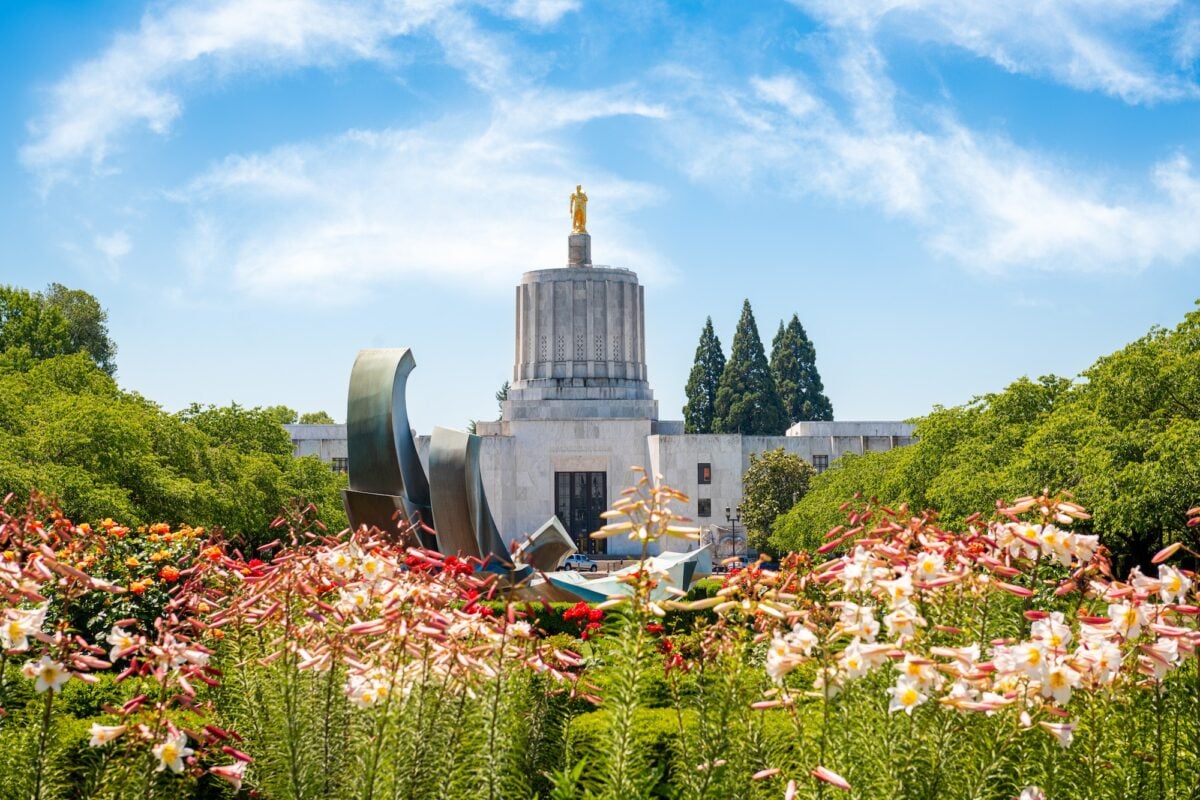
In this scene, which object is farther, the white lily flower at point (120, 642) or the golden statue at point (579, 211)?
the golden statue at point (579, 211)

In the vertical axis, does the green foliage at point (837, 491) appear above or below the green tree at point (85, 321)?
below

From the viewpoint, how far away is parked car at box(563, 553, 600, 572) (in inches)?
2029

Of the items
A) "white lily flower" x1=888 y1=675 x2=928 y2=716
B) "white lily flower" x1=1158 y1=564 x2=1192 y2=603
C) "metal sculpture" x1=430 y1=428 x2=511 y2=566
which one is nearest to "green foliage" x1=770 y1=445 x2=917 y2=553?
"metal sculpture" x1=430 y1=428 x2=511 y2=566

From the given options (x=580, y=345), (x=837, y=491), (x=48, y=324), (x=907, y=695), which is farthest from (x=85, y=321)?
(x=907, y=695)

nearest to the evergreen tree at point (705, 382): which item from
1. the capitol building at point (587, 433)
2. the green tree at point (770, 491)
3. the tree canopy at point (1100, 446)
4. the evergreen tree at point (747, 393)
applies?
the evergreen tree at point (747, 393)

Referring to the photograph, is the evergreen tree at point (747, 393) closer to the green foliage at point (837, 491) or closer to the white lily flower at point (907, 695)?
the green foliage at point (837, 491)

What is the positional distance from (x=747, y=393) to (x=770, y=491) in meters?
13.5

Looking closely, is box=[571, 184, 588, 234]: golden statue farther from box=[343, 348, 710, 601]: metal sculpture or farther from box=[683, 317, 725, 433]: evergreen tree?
box=[343, 348, 710, 601]: metal sculpture

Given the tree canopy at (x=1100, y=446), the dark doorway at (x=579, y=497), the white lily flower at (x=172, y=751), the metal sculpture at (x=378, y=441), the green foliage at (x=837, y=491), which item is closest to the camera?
the white lily flower at (x=172, y=751)

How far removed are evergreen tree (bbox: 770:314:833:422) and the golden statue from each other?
51.0ft

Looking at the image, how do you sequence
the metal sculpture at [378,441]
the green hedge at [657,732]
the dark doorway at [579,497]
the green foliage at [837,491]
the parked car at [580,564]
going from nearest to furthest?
the green hedge at [657,732] < the metal sculpture at [378,441] < the green foliage at [837,491] < the parked car at [580,564] < the dark doorway at [579,497]

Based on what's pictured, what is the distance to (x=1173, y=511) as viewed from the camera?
2173cm

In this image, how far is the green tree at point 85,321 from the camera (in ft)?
192

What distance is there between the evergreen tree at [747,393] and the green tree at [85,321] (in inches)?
1219
